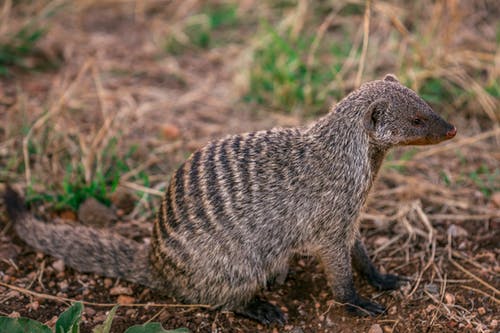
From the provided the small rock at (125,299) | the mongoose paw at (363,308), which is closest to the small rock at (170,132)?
the small rock at (125,299)

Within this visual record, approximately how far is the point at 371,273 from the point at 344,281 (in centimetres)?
29

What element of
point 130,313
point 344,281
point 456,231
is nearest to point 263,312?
point 344,281

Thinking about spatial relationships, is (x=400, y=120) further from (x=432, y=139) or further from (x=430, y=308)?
(x=430, y=308)

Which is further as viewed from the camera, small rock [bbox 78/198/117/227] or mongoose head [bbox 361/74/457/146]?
small rock [bbox 78/198/117/227]

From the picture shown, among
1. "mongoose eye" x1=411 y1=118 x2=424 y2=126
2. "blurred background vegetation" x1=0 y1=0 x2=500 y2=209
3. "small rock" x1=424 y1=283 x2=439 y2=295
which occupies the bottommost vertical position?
"small rock" x1=424 y1=283 x2=439 y2=295

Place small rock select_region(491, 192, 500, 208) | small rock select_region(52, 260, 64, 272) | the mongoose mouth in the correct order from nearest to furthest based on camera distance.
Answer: the mongoose mouth → small rock select_region(52, 260, 64, 272) → small rock select_region(491, 192, 500, 208)

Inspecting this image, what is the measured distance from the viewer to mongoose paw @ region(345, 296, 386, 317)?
9.46ft

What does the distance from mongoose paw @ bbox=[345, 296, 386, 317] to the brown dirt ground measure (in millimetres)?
41

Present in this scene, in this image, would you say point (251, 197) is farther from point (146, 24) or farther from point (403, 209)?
point (146, 24)

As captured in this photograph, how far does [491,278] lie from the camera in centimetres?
306

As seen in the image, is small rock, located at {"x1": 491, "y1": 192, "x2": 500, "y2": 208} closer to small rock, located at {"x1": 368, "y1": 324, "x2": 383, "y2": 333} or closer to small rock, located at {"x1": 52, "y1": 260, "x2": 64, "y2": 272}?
small rock, located at {"x1": 368, "y1": 324, "x2": 383, "y2": 333}

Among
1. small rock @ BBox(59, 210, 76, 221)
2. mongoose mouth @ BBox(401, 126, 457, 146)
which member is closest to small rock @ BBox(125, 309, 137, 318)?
small rock @ BBox(59, 210, 76, 221)

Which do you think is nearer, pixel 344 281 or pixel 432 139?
pixel 432 139

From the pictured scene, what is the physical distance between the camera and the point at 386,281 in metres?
3.08
